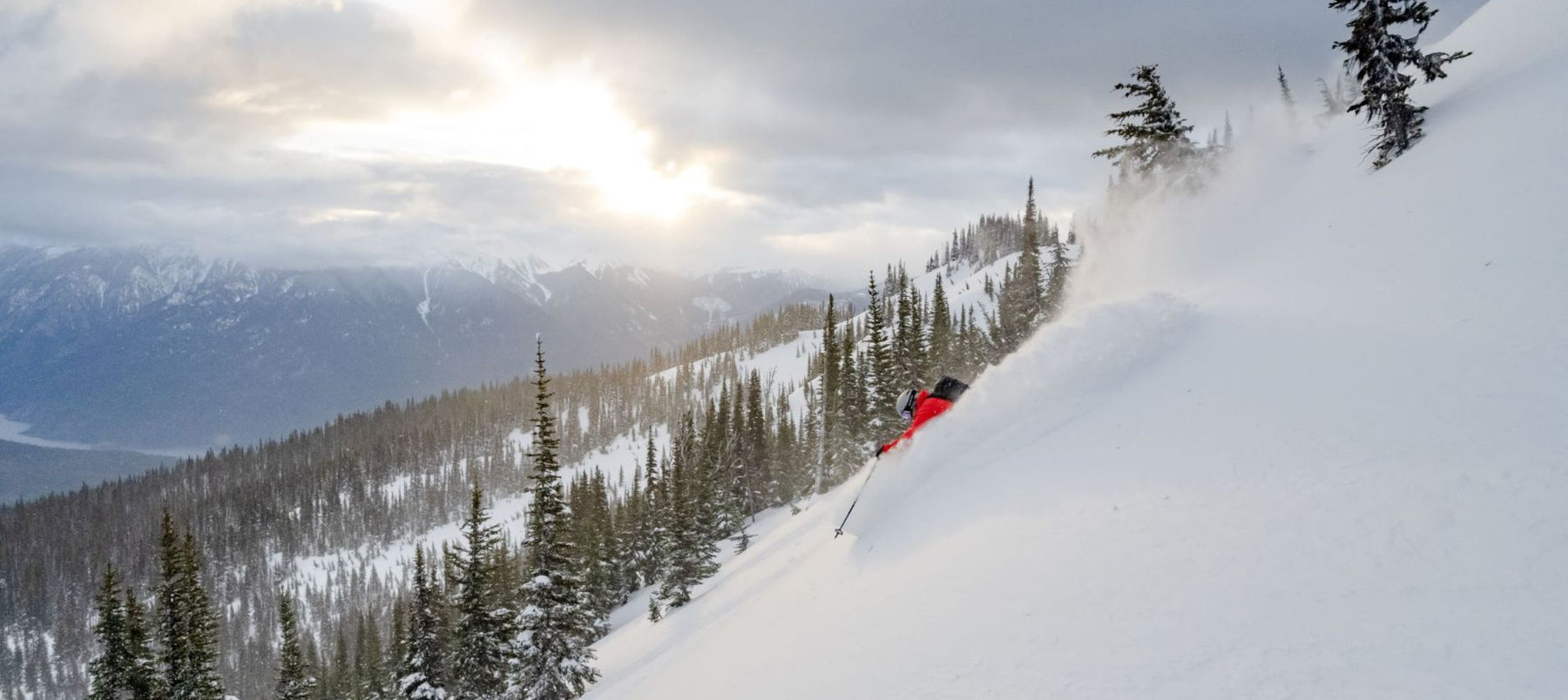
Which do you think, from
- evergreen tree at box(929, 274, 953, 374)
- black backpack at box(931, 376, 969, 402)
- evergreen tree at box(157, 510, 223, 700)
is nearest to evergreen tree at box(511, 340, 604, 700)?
evergreen tree at box(157, 510, 223, 700)

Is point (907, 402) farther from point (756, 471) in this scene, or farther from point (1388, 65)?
point (756, 471)

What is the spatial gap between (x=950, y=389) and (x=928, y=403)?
1.06m

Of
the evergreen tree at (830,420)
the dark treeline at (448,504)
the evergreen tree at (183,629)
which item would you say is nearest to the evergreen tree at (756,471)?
the dark treeline at (448,504)

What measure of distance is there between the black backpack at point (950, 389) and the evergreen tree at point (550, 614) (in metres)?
15.0

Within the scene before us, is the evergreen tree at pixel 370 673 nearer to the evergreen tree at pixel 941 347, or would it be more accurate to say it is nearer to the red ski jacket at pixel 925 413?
the evergreen tree at pixel 941 347

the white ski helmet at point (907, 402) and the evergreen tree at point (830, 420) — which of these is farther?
the evergreen tree at point (830, 420)

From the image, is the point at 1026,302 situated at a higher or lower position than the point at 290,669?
higher

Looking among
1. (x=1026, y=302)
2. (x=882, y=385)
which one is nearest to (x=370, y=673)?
(x=882, y=385)

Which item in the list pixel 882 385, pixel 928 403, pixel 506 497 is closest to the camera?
pixel 928 403

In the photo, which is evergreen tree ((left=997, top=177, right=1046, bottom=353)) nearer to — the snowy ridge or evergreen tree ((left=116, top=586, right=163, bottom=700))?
evergreen tree ((left=116, top=586, right=163, bottom=700))

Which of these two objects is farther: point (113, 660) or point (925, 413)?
point (113, 660)

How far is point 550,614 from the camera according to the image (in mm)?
25328

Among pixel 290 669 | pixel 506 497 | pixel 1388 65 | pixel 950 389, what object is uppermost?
pixel 1388 65

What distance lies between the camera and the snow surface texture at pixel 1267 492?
6.25 meters
